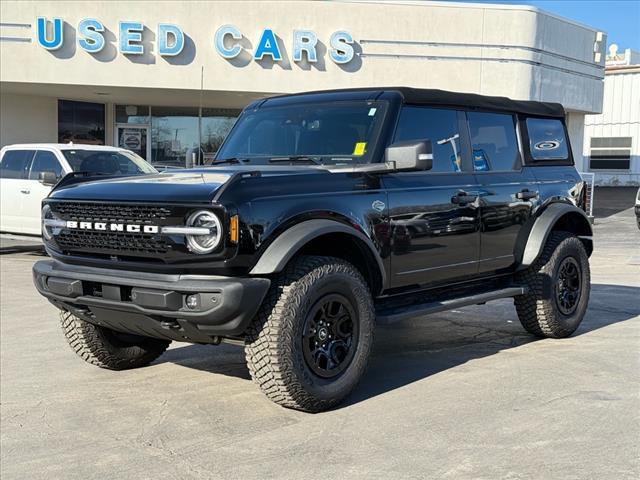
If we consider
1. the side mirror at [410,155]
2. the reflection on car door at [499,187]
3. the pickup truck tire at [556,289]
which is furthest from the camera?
the pickup truck tire at [556,289]

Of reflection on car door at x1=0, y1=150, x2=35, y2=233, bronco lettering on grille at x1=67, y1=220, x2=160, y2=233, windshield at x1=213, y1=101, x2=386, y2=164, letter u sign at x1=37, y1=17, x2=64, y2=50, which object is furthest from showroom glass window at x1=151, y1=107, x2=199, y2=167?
bronco lettering on grille at x1=67, y1=220, x2=160, y2=233

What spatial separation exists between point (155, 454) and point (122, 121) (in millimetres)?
→ 18726

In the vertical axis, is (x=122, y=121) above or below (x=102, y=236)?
above

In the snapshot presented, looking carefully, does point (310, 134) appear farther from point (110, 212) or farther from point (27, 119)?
point (27, 119)

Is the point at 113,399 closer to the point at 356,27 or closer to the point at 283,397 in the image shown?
the point at 283,397

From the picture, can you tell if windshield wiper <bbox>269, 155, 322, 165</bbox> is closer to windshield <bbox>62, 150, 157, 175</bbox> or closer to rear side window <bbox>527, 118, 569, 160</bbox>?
rear side window <bbox>527, 118, 569, 160</bbox>

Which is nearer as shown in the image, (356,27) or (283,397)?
(283,397)

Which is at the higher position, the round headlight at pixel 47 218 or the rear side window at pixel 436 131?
the rear side window at pixel 436 131

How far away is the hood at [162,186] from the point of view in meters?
4.01

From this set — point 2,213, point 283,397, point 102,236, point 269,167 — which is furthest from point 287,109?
point 2,213

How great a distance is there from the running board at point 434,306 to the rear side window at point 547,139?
140 centimetres

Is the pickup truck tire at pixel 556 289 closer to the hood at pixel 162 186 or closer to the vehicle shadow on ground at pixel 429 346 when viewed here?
the vehicle shadow on ground at pixel 429 346

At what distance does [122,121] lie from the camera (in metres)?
21.2

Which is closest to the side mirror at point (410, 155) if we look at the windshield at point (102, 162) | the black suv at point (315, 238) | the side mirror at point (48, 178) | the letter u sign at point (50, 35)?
the black suv at point (315, 238)
